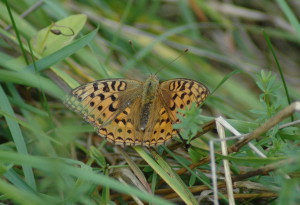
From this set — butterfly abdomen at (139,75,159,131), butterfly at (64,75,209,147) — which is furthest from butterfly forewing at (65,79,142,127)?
butterfly abdomen at (139,75,159,131)

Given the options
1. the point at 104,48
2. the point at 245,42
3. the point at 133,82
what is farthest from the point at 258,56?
the point at 133,82

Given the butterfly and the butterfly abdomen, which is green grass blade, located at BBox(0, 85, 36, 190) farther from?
the butterfly abdomen

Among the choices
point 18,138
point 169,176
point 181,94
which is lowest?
point 169,176

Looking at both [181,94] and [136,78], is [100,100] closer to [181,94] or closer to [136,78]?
[181,94]

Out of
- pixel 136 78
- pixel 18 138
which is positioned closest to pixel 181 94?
pixel 18 138

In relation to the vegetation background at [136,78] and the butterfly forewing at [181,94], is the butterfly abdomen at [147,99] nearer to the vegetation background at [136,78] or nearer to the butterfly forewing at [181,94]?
the butterfly forewing at [181,94]

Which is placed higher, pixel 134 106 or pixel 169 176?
pixel 134 106

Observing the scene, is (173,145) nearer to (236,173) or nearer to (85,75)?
(236,173)

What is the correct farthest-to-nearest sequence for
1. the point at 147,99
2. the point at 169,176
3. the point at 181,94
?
the point at 147,99
the point at 181,94
the point at 169,176
